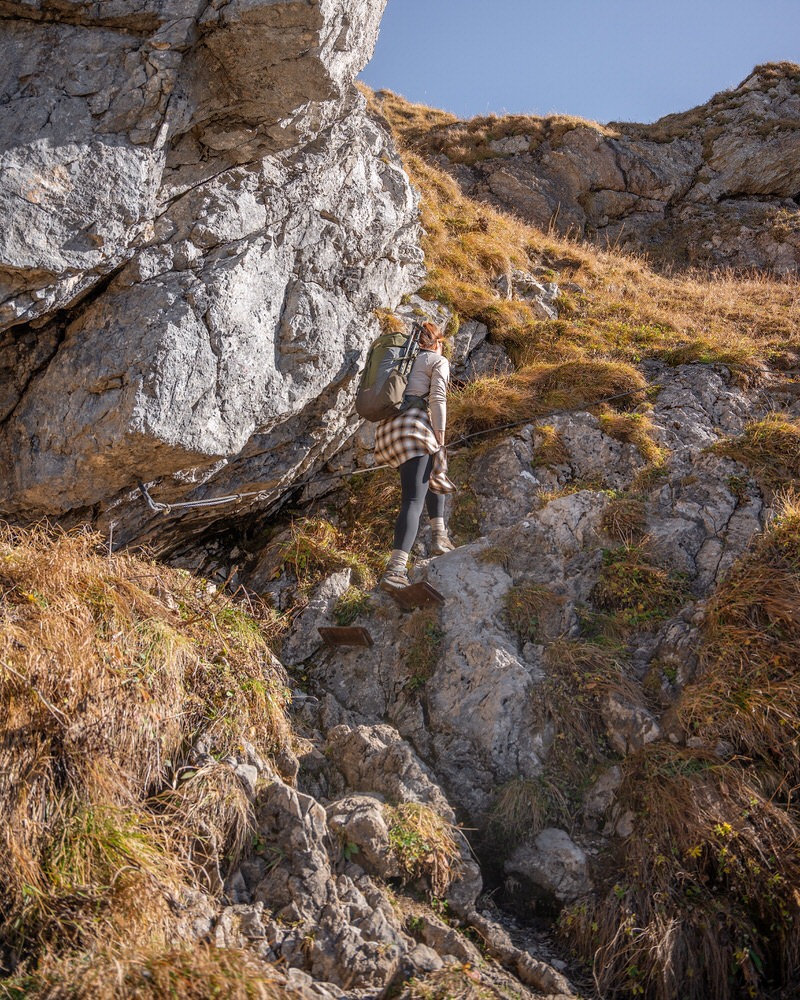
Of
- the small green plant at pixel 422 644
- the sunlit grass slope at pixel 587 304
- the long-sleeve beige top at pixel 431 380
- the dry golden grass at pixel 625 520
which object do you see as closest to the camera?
the small green plant at pixel 422 644

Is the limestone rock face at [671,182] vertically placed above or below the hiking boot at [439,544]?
above

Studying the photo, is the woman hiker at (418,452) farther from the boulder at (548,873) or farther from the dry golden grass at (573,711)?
the boulder at (548,873)

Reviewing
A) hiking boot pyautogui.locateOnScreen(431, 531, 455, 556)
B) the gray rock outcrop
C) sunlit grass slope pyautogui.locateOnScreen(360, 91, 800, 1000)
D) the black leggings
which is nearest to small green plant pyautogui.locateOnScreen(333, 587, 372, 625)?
the gray rock outcrop

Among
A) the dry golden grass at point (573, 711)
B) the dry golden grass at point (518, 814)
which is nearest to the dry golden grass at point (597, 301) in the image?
the dry golden grass at point (573, 711)

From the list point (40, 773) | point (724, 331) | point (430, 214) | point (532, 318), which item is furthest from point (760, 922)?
point (430, 214)

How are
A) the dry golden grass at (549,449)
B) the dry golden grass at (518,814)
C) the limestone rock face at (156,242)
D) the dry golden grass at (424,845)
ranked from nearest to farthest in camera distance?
the dry golden grass at (424,845) < the dry golden grass at (518,814) < the limestone rock face at (156,242) < the dry golden grass at (549,449)

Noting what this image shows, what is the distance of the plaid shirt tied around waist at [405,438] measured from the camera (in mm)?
6802

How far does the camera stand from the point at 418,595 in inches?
260

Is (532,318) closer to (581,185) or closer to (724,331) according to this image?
(724,331)

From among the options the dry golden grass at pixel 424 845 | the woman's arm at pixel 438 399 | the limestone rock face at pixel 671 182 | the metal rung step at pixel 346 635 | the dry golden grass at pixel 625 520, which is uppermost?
the limestone rock face at pixel 671 182

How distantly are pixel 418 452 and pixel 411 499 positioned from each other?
462 millimetres

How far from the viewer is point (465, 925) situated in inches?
177

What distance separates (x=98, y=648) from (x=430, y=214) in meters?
9.62

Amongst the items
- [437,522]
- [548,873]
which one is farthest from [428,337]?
[548,873]
